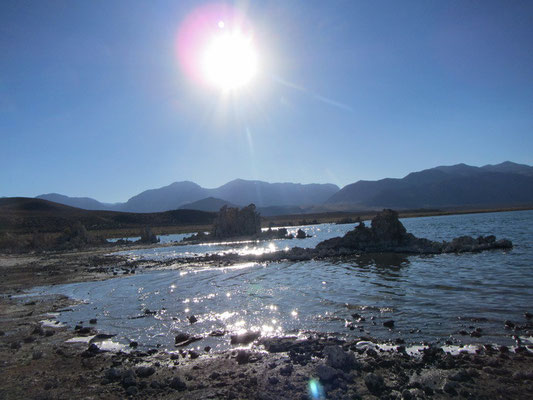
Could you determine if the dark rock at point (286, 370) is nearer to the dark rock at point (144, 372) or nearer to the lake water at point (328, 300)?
the lake water at point (328, 300)

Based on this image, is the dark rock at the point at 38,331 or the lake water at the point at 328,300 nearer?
the lake water at the point at 328,300

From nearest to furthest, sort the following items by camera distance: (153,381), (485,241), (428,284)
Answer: (153,381) < (428,284) < (485,241)

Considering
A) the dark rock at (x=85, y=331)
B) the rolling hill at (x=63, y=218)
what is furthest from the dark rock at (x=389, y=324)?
the rolling hill at (x=63, y=218)

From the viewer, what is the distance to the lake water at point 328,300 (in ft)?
41.4

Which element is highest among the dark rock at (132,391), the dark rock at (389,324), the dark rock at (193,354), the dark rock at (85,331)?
the dark rock at (132,391)

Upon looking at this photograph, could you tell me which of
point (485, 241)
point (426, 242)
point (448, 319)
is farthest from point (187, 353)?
point (485, 241)

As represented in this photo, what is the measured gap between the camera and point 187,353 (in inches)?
433

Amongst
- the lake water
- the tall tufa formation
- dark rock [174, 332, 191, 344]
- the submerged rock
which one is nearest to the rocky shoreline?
dark rock [174, 332, 191, 344]

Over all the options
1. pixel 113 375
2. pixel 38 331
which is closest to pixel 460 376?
pixel 113 375

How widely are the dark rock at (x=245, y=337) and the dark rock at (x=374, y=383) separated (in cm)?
502

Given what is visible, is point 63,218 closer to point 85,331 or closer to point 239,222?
point 239,222

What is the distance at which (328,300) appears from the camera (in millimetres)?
17375

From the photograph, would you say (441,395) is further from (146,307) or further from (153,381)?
(146,307)

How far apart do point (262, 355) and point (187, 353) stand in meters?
2.44
